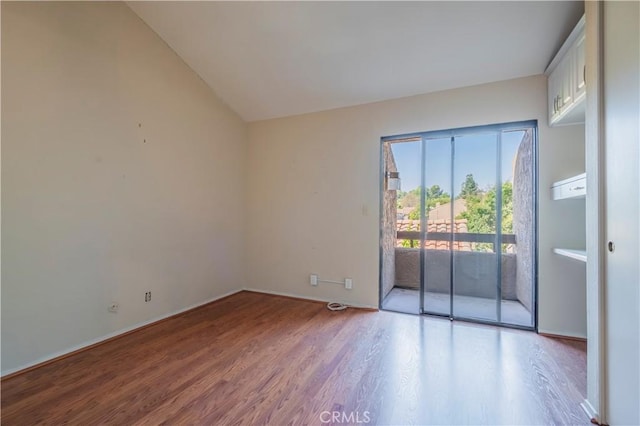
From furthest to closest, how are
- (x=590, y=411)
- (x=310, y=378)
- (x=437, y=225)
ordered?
(x=437, y=225) → (x=310, y=378) → (x=590, y=411)

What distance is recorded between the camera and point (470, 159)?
304cm

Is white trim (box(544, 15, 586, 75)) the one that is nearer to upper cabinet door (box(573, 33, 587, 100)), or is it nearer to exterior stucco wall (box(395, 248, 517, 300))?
upper cabinet door (box(573, 33, 587, 100))

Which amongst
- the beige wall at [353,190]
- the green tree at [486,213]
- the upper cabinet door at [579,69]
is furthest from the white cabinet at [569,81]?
the green tree at [486,213]

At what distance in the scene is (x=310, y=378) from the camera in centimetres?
191

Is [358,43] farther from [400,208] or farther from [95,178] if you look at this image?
[95,178]

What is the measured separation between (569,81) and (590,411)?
2.36 m

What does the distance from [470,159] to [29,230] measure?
4.14 meters

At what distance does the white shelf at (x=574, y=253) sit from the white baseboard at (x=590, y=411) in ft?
3.02

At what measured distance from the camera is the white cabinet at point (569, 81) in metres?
1.97

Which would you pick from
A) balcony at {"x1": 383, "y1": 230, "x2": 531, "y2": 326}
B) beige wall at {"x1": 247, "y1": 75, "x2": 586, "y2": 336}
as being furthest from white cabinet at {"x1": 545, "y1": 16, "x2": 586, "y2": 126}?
balcony at {"x1": 383, "y1": 230, "x2": 531, "y2": 326}

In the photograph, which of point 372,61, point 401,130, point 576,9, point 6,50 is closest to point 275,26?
point 372,61

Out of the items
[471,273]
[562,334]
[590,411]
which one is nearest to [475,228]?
[471,273]

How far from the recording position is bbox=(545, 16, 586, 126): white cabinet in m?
1.97

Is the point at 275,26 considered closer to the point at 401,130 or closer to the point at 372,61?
the point at 372,61
